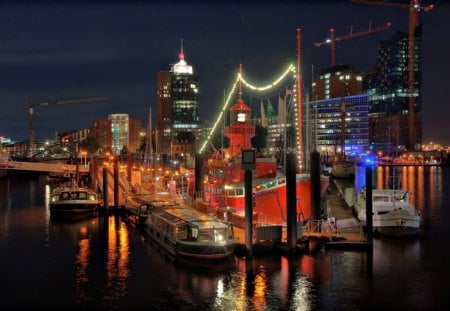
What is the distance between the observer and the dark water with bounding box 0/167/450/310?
30516 mm

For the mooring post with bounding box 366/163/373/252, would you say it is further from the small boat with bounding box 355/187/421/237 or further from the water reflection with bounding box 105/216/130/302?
the water reflection with bounding box 105/216/130/302

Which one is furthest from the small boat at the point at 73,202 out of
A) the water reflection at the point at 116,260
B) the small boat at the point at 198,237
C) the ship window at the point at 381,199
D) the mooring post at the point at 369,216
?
the mooring post at the point at 369,216

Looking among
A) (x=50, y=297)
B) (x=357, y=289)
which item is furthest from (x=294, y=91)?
(x=50, y=297)

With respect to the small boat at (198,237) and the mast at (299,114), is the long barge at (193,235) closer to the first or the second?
the small boat at (198,237)

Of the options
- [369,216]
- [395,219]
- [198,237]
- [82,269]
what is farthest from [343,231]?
[82,269]

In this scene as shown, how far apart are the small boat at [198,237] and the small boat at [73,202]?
2461 centimetres

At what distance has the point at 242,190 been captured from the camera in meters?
47.8

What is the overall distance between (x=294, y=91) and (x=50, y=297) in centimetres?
3828

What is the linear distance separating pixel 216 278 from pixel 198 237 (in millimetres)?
4253

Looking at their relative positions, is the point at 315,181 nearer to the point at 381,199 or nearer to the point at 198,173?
the point at 381,199

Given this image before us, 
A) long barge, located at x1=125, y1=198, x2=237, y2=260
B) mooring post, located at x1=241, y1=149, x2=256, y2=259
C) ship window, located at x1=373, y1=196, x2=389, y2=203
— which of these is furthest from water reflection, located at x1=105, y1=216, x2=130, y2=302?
ship window, located at x1=373, y1=196, x2=389, y2=203

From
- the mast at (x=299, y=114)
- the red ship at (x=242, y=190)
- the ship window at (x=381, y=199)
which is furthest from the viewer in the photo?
the mast at (x=299, y=114)

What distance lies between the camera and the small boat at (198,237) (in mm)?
37375

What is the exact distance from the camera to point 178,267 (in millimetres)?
37500
